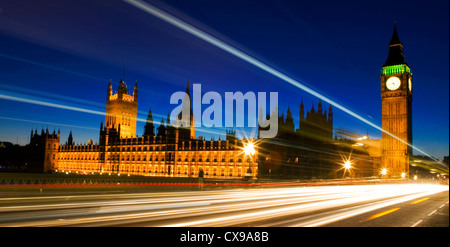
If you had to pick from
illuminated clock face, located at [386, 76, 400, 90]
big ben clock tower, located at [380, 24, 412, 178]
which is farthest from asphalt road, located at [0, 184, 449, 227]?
illuminated clock face, located at [386, 76, 400, 90]

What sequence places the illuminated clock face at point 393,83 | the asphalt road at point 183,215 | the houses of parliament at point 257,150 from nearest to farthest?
the asphalt road at point 183,215 < the houses of parliament at point 257,150 < the illuminated clock face at point 393,83

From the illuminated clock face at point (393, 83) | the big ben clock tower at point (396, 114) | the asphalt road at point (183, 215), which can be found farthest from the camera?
the illuminated clock face at point (393, 83)

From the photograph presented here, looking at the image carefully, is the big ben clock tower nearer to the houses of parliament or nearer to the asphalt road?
the houses of parliament

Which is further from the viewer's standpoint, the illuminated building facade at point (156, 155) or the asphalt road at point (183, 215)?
the illuminated building facade at point (156, 155)

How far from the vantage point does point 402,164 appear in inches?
4213

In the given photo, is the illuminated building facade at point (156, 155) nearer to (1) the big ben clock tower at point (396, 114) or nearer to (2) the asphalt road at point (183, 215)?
(2) the asphalt road at point (183, 215)

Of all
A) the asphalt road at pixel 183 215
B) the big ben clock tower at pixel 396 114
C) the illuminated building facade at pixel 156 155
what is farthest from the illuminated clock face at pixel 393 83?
the asphalt road at pixel 183 215

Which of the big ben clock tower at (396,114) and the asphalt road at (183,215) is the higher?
the big ben clock tower at (396,114)

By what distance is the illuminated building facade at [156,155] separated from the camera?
70.2 metres

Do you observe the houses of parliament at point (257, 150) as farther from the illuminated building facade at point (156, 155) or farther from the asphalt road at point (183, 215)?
the asphalt road at point (183, 215)

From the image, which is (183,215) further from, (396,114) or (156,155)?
(396,114)
